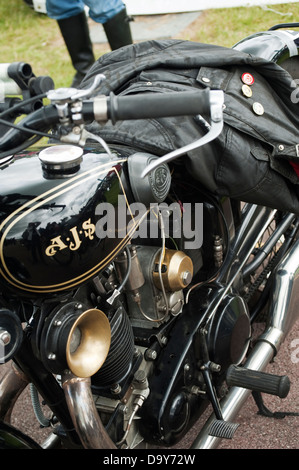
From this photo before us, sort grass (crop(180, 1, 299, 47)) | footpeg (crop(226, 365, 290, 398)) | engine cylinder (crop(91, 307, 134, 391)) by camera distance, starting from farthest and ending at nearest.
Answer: grass (crop(180, 1, 299, 47)) < footpeg (crop(226, 365, 290, 398)) < engine cylinder (crop(91, 307, 134, 391))

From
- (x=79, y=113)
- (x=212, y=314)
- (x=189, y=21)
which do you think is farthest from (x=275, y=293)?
(x=189, y=21)

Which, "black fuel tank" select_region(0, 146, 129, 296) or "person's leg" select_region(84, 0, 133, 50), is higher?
"black fuel tank" select_region(0, 146, 129, 296)

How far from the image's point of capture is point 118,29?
3.57 metres

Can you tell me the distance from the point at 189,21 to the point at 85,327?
3920 millimetres

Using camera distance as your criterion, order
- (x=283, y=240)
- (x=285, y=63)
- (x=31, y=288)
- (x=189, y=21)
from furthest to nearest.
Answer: (x=189, y=21), (x=283, y=240), (x=285, y=63), (x=31, y=288)

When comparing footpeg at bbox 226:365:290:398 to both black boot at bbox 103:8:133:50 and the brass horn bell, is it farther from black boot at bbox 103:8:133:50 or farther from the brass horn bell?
black boot at bbox 103:8:133:50

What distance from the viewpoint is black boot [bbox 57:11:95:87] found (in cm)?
369

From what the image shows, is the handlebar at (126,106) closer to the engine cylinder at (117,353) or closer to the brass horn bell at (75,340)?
the brass horn bell at (75,340)

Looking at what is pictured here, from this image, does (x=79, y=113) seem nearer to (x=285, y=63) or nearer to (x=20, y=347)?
(x=20, y=347)

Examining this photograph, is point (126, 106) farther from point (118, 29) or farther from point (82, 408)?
point (118, 29)

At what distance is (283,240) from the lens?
6.64 ft

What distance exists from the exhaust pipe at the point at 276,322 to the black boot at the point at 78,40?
7.94 ft

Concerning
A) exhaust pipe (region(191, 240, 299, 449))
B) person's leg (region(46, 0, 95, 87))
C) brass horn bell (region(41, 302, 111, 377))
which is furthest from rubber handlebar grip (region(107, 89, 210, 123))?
person's leg (region(46, 0, 95, 87))
